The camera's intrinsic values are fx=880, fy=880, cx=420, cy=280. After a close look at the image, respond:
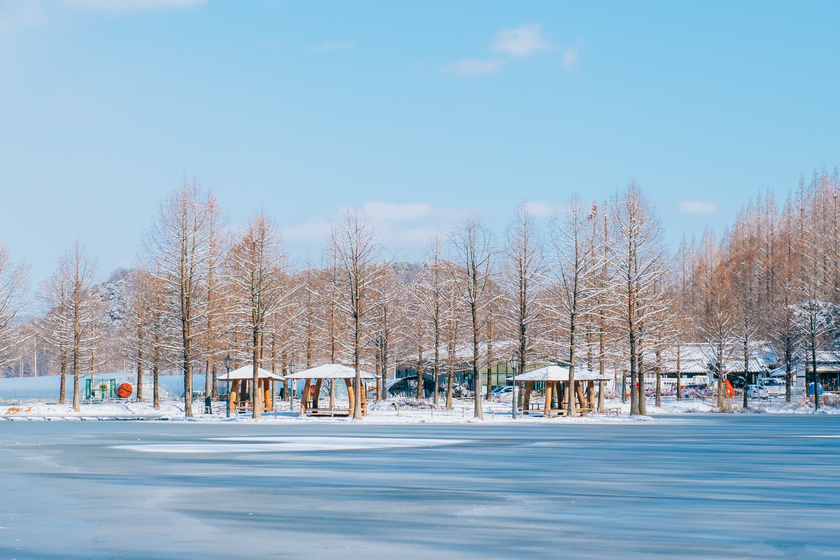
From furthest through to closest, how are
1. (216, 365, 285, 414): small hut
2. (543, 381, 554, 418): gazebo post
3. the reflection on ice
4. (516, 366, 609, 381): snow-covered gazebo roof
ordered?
(216, 365, 285, 414): small hut < (543, 381, 554, 418): gazebo post < (516, 366, 609, 381): snow-covered gazebo roof < the reflection on ice

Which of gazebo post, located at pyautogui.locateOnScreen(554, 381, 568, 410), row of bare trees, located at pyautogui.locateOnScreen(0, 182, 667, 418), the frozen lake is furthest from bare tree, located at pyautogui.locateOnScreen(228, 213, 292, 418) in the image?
the frozen lake

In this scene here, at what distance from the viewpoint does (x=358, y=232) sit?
47312 mm

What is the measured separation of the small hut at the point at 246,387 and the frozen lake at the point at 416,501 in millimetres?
26005

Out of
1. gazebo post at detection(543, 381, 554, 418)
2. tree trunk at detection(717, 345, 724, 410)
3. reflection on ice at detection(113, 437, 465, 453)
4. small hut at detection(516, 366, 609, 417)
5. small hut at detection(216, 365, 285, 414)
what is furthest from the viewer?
tree trunk at detection(717, 345, 724, 410)

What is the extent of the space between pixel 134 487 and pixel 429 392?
2800 inches

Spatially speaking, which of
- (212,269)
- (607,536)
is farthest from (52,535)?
(212,269)

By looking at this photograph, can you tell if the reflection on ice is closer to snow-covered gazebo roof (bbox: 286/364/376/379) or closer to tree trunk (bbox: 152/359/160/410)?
snow-covered gazebo roof (bbox: 286/364/376/379)

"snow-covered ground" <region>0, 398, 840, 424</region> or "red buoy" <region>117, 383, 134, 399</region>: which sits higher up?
"red buoy" <region>117, 383, 134, 399</region>

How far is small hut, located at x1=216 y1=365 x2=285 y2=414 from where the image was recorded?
50625 mm

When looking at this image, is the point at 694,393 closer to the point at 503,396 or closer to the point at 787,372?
the point at 787,372

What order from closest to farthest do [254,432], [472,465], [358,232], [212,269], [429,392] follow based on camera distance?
[472,465], [254,432], [358,232], [212,269], [429,392]

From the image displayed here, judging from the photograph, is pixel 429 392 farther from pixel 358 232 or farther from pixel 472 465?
pixel 472 465

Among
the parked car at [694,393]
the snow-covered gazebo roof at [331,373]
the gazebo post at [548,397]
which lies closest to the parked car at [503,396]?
the parked car at [694,393]

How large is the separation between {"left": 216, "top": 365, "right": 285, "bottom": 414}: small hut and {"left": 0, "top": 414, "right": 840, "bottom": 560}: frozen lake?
2600 cm
